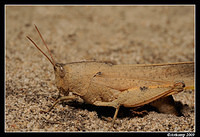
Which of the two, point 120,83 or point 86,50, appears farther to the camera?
point 86,50

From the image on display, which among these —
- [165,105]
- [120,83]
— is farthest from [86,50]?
[165,105]

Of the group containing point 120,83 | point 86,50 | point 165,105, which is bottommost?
point 165,105

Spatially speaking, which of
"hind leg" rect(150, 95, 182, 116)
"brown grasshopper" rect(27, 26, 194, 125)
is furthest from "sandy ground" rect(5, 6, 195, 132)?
"brown grasshopper" rect(27, 26, 194, 125)

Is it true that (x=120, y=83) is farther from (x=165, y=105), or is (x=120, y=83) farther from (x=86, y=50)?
(x=86, y=50)

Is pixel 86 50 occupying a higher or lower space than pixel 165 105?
higher

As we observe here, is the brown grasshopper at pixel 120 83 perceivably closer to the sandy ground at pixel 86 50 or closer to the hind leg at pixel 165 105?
the hind leg at pixel 165 105
